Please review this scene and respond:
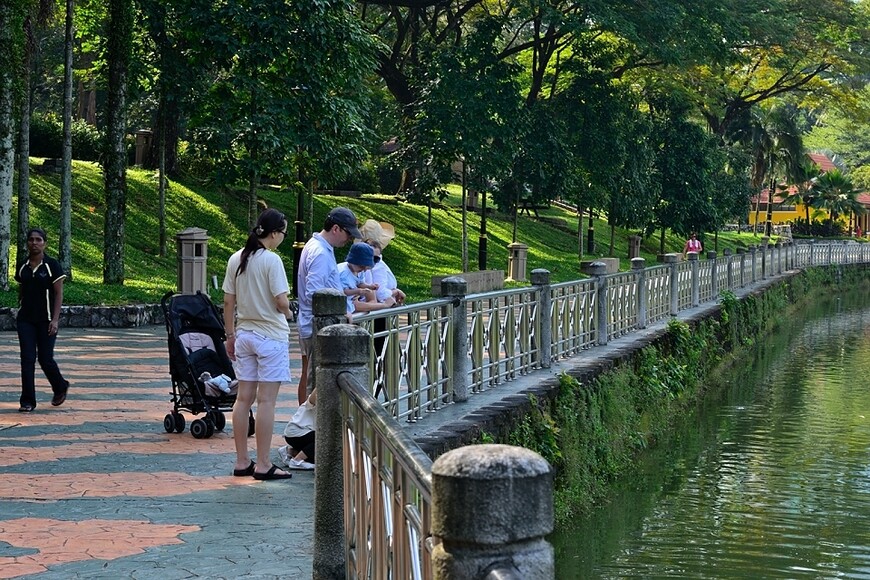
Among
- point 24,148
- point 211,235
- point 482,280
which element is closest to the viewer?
point 24,148

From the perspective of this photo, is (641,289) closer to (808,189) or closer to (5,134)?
(5,134)

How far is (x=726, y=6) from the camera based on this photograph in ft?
101

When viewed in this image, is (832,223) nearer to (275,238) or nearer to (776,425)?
(776,425)

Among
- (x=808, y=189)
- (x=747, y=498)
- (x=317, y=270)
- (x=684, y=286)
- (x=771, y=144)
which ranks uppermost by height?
(x=771, y=144)

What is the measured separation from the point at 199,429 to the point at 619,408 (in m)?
5.55

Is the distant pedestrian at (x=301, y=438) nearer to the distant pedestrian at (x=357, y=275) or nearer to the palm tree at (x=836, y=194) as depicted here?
the distant pedestrian at (x=357, y=275)

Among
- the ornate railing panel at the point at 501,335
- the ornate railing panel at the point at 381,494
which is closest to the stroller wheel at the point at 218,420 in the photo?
the ornate railing panel at the point at 501,335

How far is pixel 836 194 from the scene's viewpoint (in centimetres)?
7006

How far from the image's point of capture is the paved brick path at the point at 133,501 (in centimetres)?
634

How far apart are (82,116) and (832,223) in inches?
1781

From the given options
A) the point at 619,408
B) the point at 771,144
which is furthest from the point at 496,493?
the point at 771,144

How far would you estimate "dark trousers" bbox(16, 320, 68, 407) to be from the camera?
11.3m

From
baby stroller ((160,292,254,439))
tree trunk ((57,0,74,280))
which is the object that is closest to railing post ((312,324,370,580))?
baby stroller ((160,292,254,439))

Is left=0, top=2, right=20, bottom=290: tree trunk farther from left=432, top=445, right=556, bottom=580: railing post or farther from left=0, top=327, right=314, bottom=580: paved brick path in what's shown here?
left=432, top=445, right=556, bottom=580: railing post
